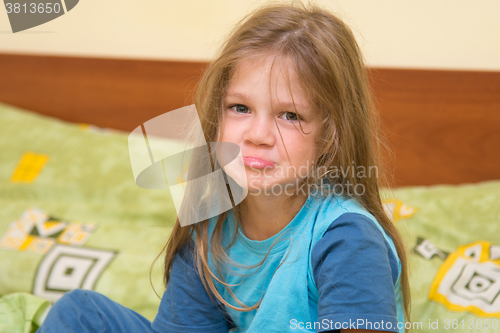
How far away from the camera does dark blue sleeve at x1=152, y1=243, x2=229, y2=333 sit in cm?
62

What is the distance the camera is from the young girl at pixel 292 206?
487 millimetres

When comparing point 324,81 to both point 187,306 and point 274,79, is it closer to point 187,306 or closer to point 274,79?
point 274,79

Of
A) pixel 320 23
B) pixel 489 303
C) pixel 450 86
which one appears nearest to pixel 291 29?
pixel 320 23

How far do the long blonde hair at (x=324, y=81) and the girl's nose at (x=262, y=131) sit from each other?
59mm

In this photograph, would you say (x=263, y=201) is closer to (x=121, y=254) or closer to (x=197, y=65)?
(x=121, y=254)

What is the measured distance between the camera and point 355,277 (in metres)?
0.47

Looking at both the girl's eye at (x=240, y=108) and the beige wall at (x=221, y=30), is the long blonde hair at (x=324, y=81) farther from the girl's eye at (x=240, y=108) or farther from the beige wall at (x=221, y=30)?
the beige wall at (x=221, y=30)

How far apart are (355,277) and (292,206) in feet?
0.51

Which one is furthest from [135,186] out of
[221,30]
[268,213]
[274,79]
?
[274,79]

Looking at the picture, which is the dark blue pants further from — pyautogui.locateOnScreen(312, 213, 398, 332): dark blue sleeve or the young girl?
pyautogui.locateOnScreen(312, 213, 398, 332): dark blue sleeve

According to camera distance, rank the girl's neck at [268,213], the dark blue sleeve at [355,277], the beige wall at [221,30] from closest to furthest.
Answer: the dark blue sleeve at [355,277] < the girl's neck at [268,213] < the beige wall at [221,30]

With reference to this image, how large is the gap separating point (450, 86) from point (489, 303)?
0.58m

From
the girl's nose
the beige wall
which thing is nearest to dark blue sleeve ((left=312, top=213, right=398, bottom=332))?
the girl's nose

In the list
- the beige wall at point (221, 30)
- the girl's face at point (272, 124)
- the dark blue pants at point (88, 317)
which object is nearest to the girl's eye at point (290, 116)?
the girl's face at point (272, 124)
